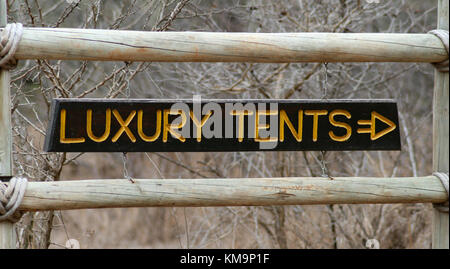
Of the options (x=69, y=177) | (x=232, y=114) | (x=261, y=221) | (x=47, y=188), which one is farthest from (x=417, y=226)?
(x=69, y=177)

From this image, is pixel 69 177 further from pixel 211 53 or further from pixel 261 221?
pixel 211 53

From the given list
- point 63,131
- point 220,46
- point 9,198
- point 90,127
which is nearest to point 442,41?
point 220,46

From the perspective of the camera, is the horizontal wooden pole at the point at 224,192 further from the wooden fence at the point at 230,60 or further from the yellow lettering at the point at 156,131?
the yellow lettering at the point at 156,131

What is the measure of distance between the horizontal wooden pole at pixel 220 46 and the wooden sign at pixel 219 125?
0.22m

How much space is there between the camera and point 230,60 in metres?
3.08

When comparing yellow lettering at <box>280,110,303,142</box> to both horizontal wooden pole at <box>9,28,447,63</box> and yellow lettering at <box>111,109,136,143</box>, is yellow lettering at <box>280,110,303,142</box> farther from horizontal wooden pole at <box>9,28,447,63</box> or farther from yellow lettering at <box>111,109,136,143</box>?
yellow lettering at <box>111,109,136,143</box>

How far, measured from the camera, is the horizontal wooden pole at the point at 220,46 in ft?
9.67

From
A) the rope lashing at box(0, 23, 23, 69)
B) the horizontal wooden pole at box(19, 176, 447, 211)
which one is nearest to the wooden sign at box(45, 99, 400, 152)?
the horizontal wooden pole at box(19, 176, 447, 211)

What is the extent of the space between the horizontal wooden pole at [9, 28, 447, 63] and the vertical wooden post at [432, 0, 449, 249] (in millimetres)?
135

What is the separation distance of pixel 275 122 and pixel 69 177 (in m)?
7.10

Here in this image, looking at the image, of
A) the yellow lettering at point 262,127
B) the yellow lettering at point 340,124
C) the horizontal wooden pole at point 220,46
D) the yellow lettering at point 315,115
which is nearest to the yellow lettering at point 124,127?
the horizontal wooden pole at point 220,46

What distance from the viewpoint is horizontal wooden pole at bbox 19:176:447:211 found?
296 cm

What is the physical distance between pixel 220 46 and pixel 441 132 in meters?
1.27

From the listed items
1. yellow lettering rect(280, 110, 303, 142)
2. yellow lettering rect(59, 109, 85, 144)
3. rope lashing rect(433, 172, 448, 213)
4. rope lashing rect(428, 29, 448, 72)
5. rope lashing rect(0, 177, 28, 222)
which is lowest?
rope lashing rect(0, 177, 28, 222)
